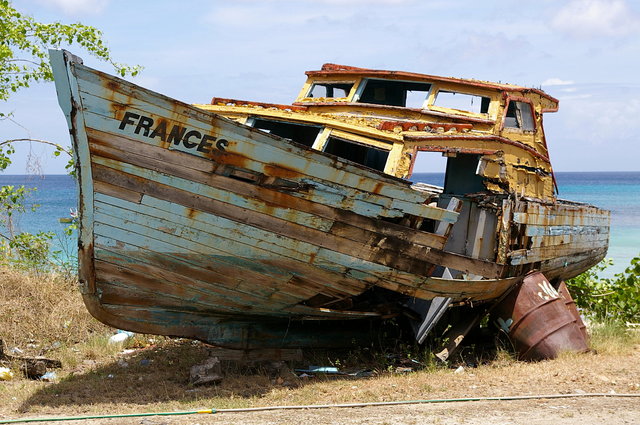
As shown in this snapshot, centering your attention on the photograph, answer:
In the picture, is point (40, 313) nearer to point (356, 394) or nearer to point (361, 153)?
point (361, 153)

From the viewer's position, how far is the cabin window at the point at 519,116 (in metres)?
10.0

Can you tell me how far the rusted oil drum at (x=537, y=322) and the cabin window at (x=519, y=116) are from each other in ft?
7.09

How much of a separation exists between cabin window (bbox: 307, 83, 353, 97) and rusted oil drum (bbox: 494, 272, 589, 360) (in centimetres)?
335

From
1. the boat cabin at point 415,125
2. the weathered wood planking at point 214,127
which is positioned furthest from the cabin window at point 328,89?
the weathered wood planking at point 214,127

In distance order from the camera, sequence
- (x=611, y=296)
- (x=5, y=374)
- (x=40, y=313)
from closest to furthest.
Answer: (x=5, y=374), (x=40, y=313), (x=611, y=296)

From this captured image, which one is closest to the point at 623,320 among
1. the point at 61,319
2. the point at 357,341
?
the point at 357,341

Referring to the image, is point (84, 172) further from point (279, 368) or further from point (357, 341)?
point (357, 341)

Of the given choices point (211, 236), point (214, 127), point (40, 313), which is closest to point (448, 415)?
point (211, 236)

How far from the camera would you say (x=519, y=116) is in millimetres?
10109

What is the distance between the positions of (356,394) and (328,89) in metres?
4.67

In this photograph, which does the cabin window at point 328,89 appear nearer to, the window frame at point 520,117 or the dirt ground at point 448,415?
the window frame at point 520,117

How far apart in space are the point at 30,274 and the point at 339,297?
17.0ft

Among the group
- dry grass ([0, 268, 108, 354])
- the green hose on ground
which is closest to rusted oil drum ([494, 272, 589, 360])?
the green hose on ground

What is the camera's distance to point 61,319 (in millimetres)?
9555
